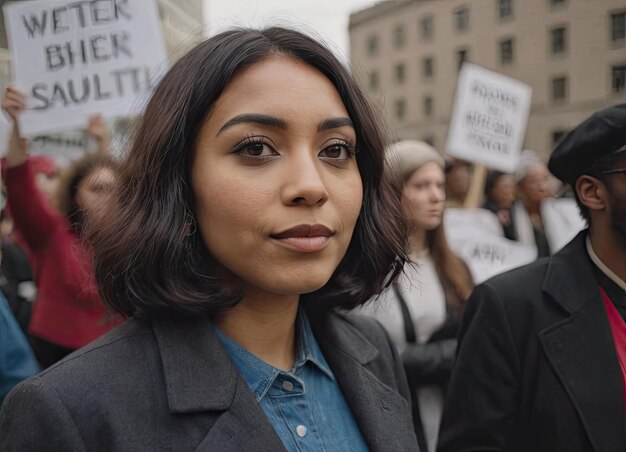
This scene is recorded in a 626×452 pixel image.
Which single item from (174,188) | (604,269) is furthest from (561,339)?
(174,188)

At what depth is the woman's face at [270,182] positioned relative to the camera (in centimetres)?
119

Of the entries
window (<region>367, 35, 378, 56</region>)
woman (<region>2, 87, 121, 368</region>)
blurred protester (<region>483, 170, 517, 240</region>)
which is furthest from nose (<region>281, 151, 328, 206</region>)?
window (<region>367, 35, 378, 56</region>)

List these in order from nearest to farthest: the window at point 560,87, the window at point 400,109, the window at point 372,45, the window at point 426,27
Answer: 1. the window at point 560,87
2. the window at point 426,27
3. the window at point 372,45
4. the window at point 400,109

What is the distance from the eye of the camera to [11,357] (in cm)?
239

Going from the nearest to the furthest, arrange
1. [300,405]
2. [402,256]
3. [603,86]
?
1. [300,405]
2. [402,256]
3. [603,86]

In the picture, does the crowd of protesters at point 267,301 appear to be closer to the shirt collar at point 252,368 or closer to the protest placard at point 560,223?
the shirt collar at point 252,368

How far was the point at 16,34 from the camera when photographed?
332 centimetres

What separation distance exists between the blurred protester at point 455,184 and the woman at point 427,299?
227 centimetres

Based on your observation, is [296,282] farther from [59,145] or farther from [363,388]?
[59,145]

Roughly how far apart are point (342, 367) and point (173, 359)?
454mm

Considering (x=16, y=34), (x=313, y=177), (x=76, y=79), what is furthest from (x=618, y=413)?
(x=16, y=34)

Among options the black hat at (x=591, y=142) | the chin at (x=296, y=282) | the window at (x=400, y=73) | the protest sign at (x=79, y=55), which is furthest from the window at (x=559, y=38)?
the window at (x=400, y=73)

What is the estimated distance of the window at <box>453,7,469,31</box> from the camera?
549cm

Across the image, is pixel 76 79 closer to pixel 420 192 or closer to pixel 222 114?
pixel 420 192
